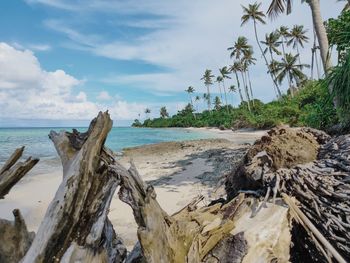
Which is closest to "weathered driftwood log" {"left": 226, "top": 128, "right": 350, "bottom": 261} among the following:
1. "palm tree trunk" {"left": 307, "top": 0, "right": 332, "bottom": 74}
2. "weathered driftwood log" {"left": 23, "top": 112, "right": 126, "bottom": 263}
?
"weathered driftwood log" {"left": 23, "top": 112, "right": 126, "bottom": 263}

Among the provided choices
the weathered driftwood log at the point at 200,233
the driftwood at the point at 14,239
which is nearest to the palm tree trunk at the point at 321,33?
the weathered driftwood log at the point at 200,233

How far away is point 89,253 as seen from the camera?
2439 millimetres

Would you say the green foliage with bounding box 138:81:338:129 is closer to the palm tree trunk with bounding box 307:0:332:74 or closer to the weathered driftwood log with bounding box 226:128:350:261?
the weathered driftwood log with bounding box 226:128:350:261

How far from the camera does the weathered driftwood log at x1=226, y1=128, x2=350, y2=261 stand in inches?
102

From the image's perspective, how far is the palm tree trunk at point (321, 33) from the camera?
11862 millimetres

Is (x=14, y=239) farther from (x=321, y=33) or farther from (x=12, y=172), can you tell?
(x=321, y=33)

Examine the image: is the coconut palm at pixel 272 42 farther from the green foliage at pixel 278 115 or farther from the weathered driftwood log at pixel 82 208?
the weathered driftwood log at pixel 82 208

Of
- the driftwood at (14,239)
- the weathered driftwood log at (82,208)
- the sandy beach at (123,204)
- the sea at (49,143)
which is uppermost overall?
the weathered driftwood log at (82,208)

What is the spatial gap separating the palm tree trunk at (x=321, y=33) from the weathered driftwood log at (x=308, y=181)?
346 inches

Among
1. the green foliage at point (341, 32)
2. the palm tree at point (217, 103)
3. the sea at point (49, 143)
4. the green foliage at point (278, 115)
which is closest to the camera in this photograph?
the green foliage at point (341, 32)

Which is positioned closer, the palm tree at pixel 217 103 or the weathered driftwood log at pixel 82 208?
the weathered driftwood log at pixel 82 208

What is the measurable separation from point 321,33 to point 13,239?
1228cm

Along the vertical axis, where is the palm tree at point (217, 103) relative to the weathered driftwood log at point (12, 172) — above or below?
above

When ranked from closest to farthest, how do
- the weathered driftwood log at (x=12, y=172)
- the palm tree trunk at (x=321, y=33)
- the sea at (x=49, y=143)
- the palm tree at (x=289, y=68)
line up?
the weathered driftwood log at (x=12, y=172) < the palm tree trunk at (x=321, y=33) < the sea at (x=49, y=143) < the palm tree at (x=289, y=68)
